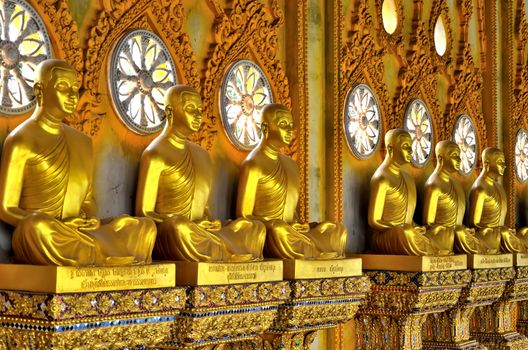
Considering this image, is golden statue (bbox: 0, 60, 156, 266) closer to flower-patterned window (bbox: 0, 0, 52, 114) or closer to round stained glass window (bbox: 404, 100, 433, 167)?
flower-patterned window (bbox: 0, 0, 52, 114)

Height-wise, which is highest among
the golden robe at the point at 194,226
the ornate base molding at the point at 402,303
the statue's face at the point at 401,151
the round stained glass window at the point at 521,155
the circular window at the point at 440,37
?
the circular window at the point at 440,37

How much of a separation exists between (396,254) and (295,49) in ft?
6.11

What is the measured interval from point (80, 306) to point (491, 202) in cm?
601

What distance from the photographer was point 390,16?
912 cm

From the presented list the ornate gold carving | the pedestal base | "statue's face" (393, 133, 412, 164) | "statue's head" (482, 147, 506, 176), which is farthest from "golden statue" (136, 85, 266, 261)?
"statue's head" (482, 147, 506, 176)

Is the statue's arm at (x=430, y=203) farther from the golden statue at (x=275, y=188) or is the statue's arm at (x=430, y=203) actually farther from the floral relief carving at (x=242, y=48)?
the golden statue at (x=275, y=188)

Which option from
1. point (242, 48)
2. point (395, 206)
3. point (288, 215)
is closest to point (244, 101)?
point (242, 48)

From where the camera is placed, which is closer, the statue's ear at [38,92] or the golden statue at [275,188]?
the statue's ear at [38,92]

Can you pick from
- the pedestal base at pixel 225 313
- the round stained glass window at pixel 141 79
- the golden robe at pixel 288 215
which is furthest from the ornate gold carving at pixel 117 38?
the pedestal base at pixel 225 313

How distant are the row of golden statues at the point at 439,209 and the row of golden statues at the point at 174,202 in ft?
0.04

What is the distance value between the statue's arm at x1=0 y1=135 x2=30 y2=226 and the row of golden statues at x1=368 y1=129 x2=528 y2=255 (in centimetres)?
361

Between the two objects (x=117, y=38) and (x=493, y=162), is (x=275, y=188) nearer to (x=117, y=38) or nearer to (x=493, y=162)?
(x=117, y=38)

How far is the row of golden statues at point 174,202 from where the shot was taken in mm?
5000

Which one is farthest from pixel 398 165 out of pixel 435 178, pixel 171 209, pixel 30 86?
pixel 30 86
